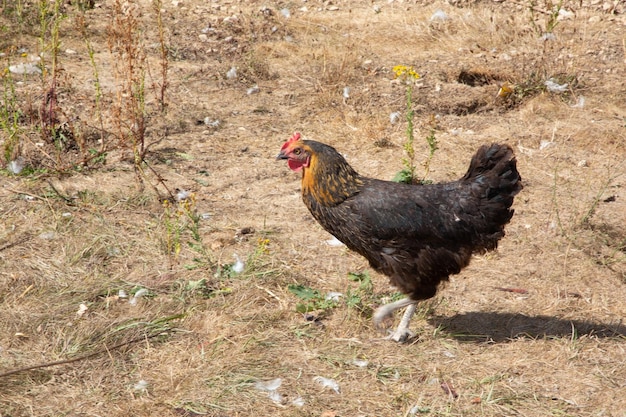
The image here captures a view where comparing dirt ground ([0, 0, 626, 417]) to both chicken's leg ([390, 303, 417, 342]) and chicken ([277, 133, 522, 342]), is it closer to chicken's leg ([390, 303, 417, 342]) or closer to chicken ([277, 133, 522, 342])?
chicken's leg ([390, 303, 417, 342])

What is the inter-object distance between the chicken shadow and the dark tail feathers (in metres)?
0.70

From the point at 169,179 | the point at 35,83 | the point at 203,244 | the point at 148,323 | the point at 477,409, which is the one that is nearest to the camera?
the point at 477,409

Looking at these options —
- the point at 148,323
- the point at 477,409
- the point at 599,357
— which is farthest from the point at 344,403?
the point at 599,357

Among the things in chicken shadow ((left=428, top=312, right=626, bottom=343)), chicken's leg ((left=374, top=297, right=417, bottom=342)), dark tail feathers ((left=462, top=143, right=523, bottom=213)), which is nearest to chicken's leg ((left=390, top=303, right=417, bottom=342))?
chicken's leg ((left=374, top=297, right=417, bottom=342))

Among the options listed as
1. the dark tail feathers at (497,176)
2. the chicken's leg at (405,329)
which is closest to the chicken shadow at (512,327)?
the chicken's leg at (405,329)

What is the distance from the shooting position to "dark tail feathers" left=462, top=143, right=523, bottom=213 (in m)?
4.05

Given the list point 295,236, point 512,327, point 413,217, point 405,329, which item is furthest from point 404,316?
point 295,236

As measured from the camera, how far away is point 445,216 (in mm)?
4117

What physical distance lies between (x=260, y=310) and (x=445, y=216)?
123 centimetres

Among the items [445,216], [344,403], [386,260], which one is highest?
[445,216]

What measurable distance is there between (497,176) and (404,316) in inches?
38.5

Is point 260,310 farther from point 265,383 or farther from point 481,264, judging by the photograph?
point 481,264

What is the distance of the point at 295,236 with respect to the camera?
5.10 meters

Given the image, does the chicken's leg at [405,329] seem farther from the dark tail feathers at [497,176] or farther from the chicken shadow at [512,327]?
the dark tail feathers at [497,176]
